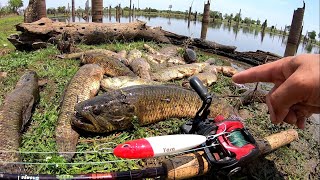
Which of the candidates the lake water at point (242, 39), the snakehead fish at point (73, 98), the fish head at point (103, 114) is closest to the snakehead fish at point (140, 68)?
the snakehead fish at point (73, 98)

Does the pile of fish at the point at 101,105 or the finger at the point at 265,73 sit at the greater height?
the finger at the point at 265,73

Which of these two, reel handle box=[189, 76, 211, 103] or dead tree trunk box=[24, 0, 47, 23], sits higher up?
dead tree trunk box=[24, 0, 47, 23]

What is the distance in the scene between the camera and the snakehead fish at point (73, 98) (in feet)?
13.5

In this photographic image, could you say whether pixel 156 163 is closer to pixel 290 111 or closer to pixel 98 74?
pixel 290 111

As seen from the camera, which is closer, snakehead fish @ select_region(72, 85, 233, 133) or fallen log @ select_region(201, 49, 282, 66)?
snakehead fish @ select_region(72, 85, 233, 133)

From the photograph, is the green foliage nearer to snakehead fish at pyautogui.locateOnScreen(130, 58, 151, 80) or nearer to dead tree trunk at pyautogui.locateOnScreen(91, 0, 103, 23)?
dead tree trunk at pyautogui.locateOnScreen(91, 0, 103, 23)

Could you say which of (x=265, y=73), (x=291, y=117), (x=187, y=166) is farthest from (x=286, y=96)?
(x=187, y=166)

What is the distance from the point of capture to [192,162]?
10.0ft

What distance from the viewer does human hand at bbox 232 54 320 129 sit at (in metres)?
1.46

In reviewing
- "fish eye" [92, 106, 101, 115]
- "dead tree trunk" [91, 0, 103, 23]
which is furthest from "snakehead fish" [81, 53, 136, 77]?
"dead tree trunk" [91, 0, 103, 23]

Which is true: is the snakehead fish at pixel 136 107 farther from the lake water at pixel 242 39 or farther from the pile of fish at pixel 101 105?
the lake water at pixel 242 39

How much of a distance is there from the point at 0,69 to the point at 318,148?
7.29 m

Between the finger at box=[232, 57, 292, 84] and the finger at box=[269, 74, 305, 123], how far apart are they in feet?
0.45

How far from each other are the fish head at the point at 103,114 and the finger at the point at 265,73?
2762 millimetres
